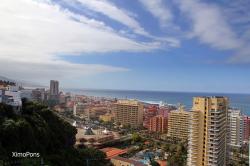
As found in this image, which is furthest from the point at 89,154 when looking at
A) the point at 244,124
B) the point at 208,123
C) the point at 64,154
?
the point at 244,124

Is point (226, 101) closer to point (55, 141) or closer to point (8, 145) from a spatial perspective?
point (55, 141)

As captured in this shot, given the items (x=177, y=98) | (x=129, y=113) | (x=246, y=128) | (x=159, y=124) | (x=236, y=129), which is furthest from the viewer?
(x=177, y=98)

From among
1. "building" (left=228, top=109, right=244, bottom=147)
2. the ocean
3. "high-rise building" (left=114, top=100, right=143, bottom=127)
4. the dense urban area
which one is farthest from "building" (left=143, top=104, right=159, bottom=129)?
the ocean

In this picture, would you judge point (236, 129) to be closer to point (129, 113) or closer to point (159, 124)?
point (159, 124)

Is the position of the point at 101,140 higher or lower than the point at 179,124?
lower

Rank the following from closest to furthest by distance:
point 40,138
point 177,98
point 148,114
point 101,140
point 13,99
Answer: point 40,138 → point 13,99 → point 101,140 → point 148,114 → point 177,98

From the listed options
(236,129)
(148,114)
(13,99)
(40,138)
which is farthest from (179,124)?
(40,138)

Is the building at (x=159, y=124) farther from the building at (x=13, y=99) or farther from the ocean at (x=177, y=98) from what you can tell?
the ocean at (x=177, y=98)
